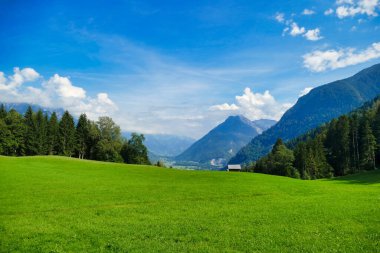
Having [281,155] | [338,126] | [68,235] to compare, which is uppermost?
[338,126]

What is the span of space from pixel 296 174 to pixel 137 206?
399ft

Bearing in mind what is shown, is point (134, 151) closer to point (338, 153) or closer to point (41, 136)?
point (41, 136)

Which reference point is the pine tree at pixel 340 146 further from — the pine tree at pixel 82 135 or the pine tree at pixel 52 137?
the pine tree at pixel 52 137

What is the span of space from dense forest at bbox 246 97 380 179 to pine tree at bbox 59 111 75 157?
323 feet

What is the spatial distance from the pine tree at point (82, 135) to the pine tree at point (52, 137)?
30.3 feet

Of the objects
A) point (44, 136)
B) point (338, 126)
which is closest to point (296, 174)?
point (338, 126)

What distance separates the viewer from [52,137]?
143 metres

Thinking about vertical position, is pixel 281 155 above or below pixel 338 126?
below

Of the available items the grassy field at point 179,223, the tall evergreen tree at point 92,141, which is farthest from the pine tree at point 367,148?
the tall evergreen tree at point 92,141

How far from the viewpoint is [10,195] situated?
40.6m

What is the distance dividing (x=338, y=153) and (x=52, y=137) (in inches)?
5082

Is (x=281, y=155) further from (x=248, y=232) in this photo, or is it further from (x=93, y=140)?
(x=248, y=232)

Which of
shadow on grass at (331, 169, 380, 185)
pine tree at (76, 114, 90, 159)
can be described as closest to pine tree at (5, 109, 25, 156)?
pine tree at (76, 114, 90, 159)

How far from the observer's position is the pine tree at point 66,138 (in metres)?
145
